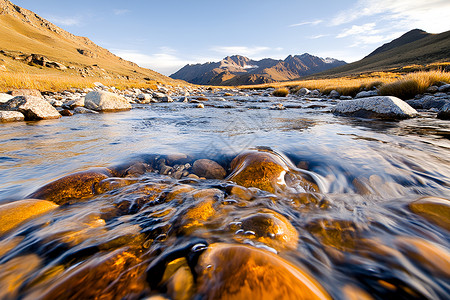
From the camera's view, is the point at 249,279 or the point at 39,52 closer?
the point at 249,279

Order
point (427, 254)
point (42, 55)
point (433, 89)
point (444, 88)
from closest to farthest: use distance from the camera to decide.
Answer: point (427, 254)
point (444, 88)
point (433, 89)
point (42, 55)

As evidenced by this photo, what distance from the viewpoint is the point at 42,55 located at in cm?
5250

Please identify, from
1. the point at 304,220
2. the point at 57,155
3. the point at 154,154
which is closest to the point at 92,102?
the point at 57,155

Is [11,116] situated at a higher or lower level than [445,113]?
higher

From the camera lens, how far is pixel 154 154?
131 inches

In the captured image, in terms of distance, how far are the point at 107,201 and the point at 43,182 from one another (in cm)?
112

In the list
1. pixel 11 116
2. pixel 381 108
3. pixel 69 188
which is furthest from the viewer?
pixel 381 108

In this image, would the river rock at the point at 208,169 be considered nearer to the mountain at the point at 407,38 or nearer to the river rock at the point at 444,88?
the river rock at the point at 444,88

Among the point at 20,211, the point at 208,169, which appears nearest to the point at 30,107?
the point at 20,211

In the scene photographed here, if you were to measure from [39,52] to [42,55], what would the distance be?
13825mm

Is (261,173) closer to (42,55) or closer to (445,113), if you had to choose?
(445,113)

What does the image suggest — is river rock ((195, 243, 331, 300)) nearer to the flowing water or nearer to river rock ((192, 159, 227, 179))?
the flowing water

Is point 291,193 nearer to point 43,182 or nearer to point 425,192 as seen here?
point 425,192

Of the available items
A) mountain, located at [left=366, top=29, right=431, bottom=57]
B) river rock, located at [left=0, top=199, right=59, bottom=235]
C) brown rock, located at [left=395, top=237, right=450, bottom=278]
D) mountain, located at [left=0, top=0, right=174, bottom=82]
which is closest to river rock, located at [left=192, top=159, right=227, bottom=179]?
river rock, located at [left=0, top=199, right=59, bottom=235]
